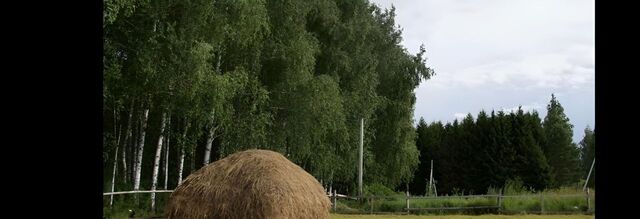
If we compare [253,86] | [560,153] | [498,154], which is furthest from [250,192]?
[560,153]

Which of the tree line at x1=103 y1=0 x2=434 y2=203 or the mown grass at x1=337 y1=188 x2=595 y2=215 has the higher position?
the tree line at x1=103 y1=0 x2=434 y2=203

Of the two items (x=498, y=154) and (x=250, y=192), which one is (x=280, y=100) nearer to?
(x=250, y=192)

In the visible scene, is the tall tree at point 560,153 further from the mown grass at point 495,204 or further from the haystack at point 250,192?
the haystack at point 250,192

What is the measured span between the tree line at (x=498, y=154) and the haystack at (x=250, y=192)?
25378mm

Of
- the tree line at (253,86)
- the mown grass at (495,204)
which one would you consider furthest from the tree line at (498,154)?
the mown grass at (495,204)

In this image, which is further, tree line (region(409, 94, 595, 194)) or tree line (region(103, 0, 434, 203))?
tree line (region(409, 94, 595, 194))

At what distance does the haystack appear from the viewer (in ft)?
32.8

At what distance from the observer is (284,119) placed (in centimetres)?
2261

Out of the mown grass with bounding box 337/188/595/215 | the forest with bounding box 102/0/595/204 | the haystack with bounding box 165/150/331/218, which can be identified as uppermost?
the forest with bounding box 102/0/595/204

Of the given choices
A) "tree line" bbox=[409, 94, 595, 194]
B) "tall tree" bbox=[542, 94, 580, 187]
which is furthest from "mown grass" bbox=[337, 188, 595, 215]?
"tall tree" bbox=[542, 94, 580, 187]

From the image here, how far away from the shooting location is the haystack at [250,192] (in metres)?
10.0

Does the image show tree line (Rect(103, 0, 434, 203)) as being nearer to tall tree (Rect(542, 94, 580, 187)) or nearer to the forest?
the forest

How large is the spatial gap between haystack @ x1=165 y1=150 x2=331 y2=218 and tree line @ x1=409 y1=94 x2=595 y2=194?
25.4 m

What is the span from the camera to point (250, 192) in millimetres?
10117
